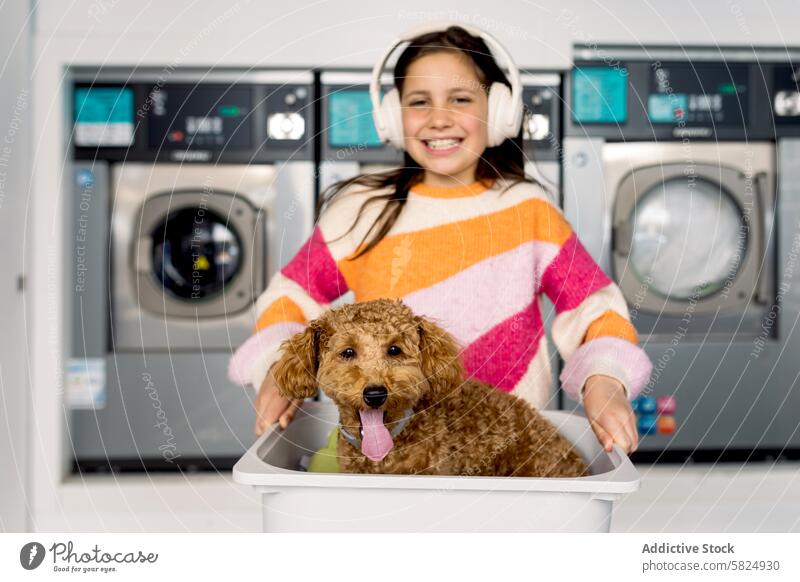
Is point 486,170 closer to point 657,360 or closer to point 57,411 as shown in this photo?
point 657,360

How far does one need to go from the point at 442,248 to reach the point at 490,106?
0.23 metres

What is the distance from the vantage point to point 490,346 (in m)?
1.09

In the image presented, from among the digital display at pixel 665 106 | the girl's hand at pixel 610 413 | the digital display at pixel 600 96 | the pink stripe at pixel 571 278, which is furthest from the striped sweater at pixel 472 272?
the digital display at pixel 665 106

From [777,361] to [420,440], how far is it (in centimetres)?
156

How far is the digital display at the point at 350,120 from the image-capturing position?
1837 millimetres

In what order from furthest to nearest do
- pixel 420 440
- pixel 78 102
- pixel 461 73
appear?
pixel 78 102, pixel 461 73, pixel 420 440

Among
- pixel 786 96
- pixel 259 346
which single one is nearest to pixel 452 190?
pixel 259 346

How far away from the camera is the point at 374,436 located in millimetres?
805

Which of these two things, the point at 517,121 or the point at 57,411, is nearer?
the point at 517,121

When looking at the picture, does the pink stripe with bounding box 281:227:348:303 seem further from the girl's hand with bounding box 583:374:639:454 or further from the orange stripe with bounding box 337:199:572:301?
the girl's hand with bounding box 583:374:639:454

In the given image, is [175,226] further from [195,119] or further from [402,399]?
[402,399]

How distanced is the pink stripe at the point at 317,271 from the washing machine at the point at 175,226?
770 millimetres

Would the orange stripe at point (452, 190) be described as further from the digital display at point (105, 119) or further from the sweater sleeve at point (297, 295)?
the digital display at point (105, 119)
